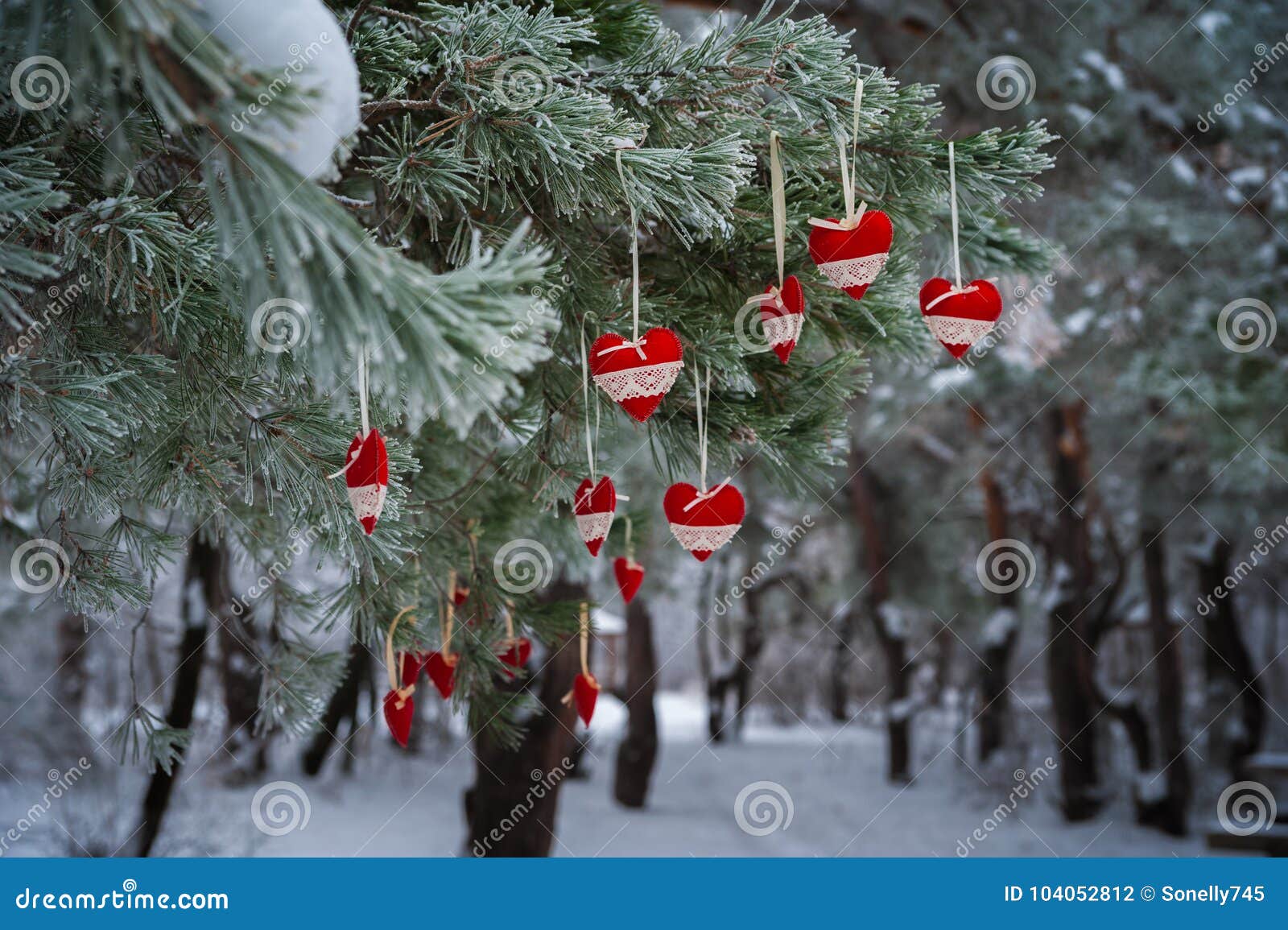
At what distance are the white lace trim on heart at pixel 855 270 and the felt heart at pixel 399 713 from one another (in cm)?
64

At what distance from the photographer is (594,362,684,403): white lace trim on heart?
770mm

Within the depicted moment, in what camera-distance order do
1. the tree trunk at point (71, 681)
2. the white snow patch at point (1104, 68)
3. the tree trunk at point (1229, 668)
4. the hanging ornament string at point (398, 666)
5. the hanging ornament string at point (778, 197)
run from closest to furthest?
the hanging ornament string at point (778, 197)
the hanging ornament string at point (398, 666)
the white snow patch at point (1104, 68)
the tree trunk at point (1229, 668)
the tree trunk at point (71, 681)

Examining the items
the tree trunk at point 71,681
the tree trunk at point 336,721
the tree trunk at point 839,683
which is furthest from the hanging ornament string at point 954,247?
the tree trunk at point 839,683

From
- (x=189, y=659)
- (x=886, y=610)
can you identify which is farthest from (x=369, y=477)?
(x=886, y=610)

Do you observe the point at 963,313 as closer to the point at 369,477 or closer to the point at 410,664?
the point at 369,477

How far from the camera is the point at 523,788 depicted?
9.96ft

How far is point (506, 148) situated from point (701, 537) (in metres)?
0.37

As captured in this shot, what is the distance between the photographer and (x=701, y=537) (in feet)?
2.91

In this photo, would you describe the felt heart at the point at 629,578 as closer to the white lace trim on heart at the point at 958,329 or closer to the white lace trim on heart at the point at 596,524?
the white lace trim on heart at the point at 596,524

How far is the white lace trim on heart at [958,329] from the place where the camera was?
2.66ft

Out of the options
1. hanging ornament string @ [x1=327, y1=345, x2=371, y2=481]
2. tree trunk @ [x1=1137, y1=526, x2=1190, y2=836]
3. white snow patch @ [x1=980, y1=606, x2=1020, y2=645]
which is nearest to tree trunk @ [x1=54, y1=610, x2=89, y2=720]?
white snow patch @ [x1=980, y1=606, x2=1020, y2=645]

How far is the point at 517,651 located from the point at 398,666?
0.17m

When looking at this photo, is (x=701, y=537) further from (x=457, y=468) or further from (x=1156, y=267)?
Answer: (x=1156, y=267)

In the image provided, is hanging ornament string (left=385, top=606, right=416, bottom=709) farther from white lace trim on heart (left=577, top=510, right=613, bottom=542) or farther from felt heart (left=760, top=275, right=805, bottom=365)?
felt heart (left=760, top=275, right=805, bottom=365)
